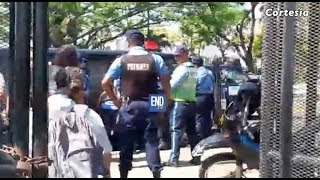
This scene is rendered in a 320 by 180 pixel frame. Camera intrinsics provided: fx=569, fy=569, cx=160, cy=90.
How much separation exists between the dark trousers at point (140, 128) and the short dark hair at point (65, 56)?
0.91 feet

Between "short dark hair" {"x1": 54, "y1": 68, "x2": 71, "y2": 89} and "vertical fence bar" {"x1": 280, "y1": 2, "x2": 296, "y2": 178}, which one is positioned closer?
"vertical fence bar" {"x1": 280, "y1": 2, "x2": 296, "y2": 178}

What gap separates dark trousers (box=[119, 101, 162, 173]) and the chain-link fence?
464mm

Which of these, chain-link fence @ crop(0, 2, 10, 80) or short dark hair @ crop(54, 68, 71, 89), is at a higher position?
chain-link fence @ crop(0, 2, 10, 80)

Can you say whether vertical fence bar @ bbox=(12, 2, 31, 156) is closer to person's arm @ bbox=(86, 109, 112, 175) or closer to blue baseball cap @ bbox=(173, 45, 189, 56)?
person's arm @ bbox=(86, 109, 112, 175)

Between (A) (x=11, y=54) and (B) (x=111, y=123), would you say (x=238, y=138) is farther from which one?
(A) (x=11, y=54)

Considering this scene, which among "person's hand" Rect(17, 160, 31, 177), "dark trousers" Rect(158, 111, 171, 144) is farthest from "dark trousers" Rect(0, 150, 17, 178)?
"dark trousers" Rect(158, 111, 171, 144)

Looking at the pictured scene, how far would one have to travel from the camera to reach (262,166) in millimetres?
1986

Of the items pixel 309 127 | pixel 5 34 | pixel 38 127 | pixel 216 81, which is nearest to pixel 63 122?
pixel 38 127

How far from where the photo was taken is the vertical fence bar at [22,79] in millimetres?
1893

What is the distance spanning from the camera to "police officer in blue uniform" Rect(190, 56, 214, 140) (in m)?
2.40

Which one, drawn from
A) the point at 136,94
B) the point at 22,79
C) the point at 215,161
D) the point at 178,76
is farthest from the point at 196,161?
the point at 22,79

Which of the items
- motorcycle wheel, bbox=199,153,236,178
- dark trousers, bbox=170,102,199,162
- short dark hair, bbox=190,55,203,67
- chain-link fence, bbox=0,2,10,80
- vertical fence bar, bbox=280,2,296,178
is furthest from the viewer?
motorcycle wheel, bbox=199,153,236,178

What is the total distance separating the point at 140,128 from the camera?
215 centimetres

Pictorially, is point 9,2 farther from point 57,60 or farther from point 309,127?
point 309,127
